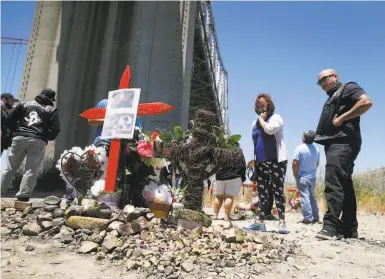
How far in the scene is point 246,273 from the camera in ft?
6.69

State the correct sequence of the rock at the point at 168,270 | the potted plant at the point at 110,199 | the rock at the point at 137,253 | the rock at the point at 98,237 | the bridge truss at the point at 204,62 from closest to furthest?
the rock at the point at 168,270 → the rock at the point at 137,253 → the rock at the point at 98,237 → the potted plant at the point at 110,199 → the bridge truss at the point at 204,62

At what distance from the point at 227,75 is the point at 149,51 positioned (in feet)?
63.4

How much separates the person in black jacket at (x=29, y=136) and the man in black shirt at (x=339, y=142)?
334 centimetres

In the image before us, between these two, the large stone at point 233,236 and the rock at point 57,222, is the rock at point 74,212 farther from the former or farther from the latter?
the large stone at point 233,236

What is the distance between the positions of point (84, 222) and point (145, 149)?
975 mm

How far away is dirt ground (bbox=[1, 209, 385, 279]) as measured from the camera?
2.05m

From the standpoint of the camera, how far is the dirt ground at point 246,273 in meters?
2.05

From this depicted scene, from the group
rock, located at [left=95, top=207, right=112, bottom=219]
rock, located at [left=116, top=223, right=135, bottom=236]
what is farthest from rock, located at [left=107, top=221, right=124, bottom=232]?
rock, located at [left=95, top=207, right=112, bottom=219]

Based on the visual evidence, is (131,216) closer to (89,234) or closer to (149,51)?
(89,234)

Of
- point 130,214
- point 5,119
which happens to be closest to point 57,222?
point 130,214

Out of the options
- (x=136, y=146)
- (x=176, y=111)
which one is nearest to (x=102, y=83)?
(x=176, y=111)

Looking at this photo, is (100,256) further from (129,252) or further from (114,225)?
(114,225)

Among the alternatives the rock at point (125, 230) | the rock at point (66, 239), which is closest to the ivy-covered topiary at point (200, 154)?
the rock at point (125, 230)

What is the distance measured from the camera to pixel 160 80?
8.39m
